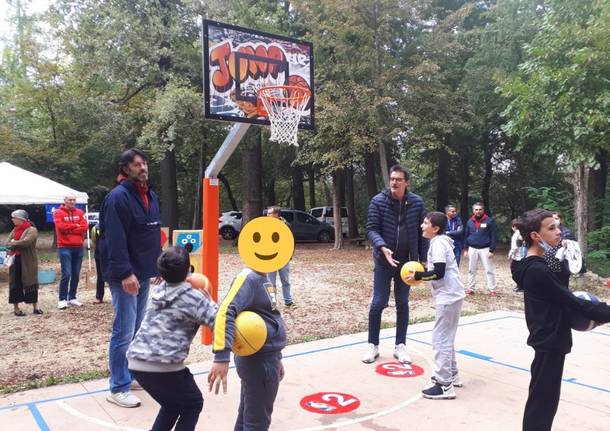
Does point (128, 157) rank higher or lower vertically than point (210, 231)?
higher

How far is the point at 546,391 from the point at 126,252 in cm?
291

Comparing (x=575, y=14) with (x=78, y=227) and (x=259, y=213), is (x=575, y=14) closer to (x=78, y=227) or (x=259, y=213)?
(x=78, y=227)

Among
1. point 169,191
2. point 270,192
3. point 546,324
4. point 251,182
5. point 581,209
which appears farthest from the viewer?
point 270,192

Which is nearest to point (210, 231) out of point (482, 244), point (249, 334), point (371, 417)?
point (371, 417)

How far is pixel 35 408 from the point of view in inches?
155

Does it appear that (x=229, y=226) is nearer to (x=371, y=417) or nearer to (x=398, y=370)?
(x=398, y=370)

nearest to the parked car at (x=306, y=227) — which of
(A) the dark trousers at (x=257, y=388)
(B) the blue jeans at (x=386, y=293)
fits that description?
(B) the blue jeans at (x=386, y=293)

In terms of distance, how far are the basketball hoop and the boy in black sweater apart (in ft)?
11.8

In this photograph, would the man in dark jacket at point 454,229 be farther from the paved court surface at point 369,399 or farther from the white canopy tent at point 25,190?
the white canopy tent at point 25,190

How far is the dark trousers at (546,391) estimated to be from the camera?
114 inches

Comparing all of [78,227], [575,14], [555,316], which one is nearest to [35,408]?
[555,316]

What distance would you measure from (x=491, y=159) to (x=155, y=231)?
1878cm

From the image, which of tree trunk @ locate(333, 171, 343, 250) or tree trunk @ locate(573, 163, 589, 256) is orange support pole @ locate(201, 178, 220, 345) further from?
tree trunk @ locate(333, 171, 343, 250)

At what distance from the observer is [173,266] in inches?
109
